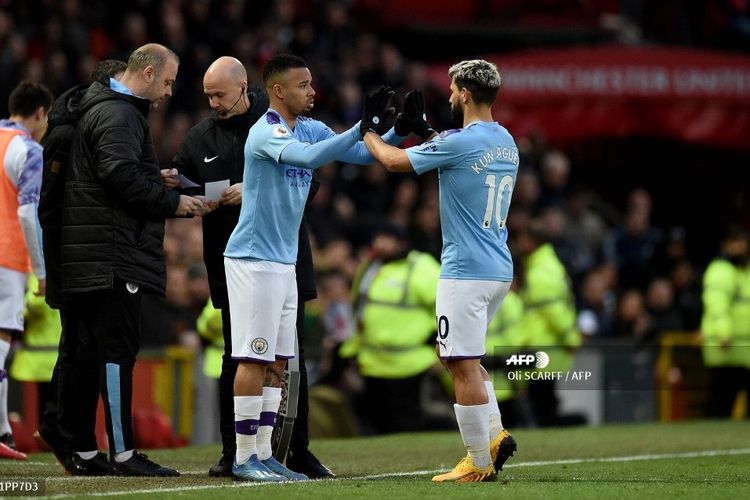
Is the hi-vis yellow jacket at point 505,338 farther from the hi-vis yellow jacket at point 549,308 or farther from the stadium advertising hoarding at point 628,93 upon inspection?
the stadium advertising hoarding at point 628,93

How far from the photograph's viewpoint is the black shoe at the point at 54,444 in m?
9.02

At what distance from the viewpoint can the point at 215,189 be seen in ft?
29.7

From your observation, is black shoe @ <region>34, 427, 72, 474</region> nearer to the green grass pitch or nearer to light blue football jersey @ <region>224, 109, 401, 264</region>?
the green grass pitch

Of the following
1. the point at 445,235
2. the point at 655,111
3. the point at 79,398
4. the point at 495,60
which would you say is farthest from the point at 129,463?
the point at 655,111

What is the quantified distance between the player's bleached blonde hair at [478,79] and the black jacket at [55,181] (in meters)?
2.21

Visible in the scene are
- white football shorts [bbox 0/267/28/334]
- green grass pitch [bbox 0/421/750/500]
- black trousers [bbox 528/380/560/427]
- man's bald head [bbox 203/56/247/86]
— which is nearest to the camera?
green grass pitch [bbox 0/421/750/500]

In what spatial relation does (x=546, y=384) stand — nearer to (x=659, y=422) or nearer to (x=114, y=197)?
(x=659, y=422)

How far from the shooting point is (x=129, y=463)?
8758 mm

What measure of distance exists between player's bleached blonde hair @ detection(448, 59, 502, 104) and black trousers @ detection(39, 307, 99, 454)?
8.43 feet

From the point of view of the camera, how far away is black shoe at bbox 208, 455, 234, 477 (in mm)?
9008

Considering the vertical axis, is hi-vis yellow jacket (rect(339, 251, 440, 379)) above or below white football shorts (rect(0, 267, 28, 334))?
below

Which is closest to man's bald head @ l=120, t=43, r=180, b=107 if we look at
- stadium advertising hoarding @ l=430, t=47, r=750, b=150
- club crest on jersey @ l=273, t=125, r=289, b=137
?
club crest on jersey @ l=273, t=125, r=289, b=137

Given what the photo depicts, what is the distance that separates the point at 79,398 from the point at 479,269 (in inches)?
94.2

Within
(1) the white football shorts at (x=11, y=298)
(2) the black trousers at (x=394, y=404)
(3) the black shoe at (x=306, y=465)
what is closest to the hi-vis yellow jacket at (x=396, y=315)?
(2) the black trousers at (x=394, y=404)
